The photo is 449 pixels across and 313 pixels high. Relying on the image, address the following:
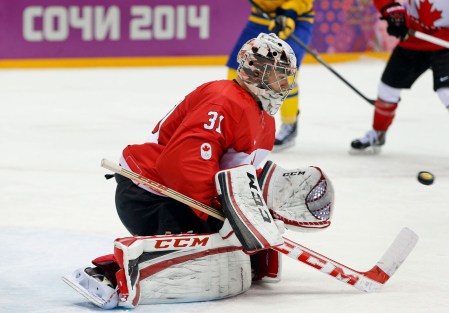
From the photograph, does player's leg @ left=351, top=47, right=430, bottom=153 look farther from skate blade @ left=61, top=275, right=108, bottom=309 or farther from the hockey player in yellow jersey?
skate blade @ left=61, top=275, right=108, bottom=309

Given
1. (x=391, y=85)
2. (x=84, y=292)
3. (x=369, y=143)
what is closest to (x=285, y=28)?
(x=391, y=85)

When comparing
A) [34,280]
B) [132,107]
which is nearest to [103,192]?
[34,280]

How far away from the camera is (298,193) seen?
310cm

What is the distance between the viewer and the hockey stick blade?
2846mm

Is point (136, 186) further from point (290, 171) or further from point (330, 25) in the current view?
point (330, 25)

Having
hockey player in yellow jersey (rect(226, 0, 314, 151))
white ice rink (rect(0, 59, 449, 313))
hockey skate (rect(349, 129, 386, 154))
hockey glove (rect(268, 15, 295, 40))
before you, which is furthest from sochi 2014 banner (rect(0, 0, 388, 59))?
hockey skate (rect(349, 129, 386, 154))

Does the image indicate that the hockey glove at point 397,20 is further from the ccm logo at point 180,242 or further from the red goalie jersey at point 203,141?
the ccm logo at point 180,242

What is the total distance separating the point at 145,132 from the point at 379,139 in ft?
4.05

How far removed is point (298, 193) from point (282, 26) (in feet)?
7.85

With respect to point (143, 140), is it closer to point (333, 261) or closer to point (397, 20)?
point (397, 20)

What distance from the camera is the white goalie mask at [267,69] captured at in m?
2.89

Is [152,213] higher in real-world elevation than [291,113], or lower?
higher

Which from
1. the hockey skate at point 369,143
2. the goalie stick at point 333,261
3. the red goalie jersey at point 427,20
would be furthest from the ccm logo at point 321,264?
the hockey skate at point 369,143

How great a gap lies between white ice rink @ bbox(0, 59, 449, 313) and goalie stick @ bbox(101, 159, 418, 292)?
0.13ft
